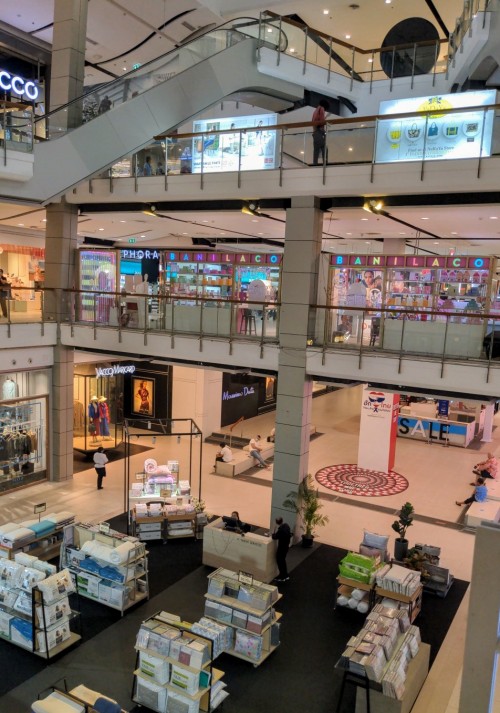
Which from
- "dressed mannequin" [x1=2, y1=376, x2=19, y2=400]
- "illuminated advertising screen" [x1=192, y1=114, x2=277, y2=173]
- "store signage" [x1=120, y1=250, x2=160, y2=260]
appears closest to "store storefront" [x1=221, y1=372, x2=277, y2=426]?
"store signage" [x1=120, y1=250, x2=160, y2=260]

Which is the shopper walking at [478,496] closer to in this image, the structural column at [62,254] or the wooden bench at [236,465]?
the wooden bench at [236,465]

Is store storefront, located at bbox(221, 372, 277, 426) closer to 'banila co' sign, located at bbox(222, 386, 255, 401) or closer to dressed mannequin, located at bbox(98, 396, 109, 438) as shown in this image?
'banila co' sign, located at bbox(222, 386, 255, 401)

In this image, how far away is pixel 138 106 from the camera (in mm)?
12891

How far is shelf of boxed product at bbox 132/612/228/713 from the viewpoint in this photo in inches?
266

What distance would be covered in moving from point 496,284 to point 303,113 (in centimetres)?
929

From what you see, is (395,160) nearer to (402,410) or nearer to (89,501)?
(89,501)

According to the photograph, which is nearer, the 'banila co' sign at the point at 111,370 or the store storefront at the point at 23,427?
the store storefront at the point at 23,427

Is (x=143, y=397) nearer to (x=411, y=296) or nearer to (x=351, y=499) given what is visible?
(x=351, y=499)

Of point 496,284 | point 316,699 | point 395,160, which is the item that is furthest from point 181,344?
point 316,699

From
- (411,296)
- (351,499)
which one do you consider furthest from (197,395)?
(411,296)

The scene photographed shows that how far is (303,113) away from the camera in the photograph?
18172mm

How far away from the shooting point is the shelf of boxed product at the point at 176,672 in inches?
266

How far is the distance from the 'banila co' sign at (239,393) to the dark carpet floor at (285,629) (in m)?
9.21

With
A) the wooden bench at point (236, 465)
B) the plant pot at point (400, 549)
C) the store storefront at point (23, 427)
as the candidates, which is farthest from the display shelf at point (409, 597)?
the store storefront at point (23, 427)
